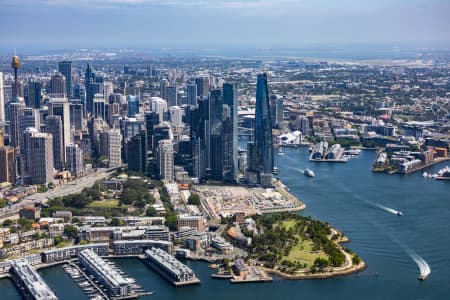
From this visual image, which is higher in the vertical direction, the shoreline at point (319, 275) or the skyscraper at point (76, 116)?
the skyscraper at point (76, 116)

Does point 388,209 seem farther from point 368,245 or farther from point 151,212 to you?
point 151,212

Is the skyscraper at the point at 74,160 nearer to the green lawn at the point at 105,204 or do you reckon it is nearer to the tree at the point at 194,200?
the green lawn at the point at 105,204

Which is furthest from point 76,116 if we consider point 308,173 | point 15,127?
point 308,173

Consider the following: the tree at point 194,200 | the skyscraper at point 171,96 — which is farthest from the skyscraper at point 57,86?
the tree at point 194,200

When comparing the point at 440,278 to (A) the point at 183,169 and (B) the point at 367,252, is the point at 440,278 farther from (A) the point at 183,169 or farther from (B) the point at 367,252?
(A) the point at 183,169

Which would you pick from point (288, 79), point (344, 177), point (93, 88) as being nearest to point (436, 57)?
point (288, 79)

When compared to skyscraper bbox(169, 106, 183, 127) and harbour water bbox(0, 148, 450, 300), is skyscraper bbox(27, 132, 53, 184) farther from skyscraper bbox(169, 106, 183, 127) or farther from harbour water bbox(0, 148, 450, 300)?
skyscraper bbox(169, 106, 183, 127)

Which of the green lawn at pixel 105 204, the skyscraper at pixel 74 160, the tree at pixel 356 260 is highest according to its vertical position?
the skyscraper at pixel 74 160
